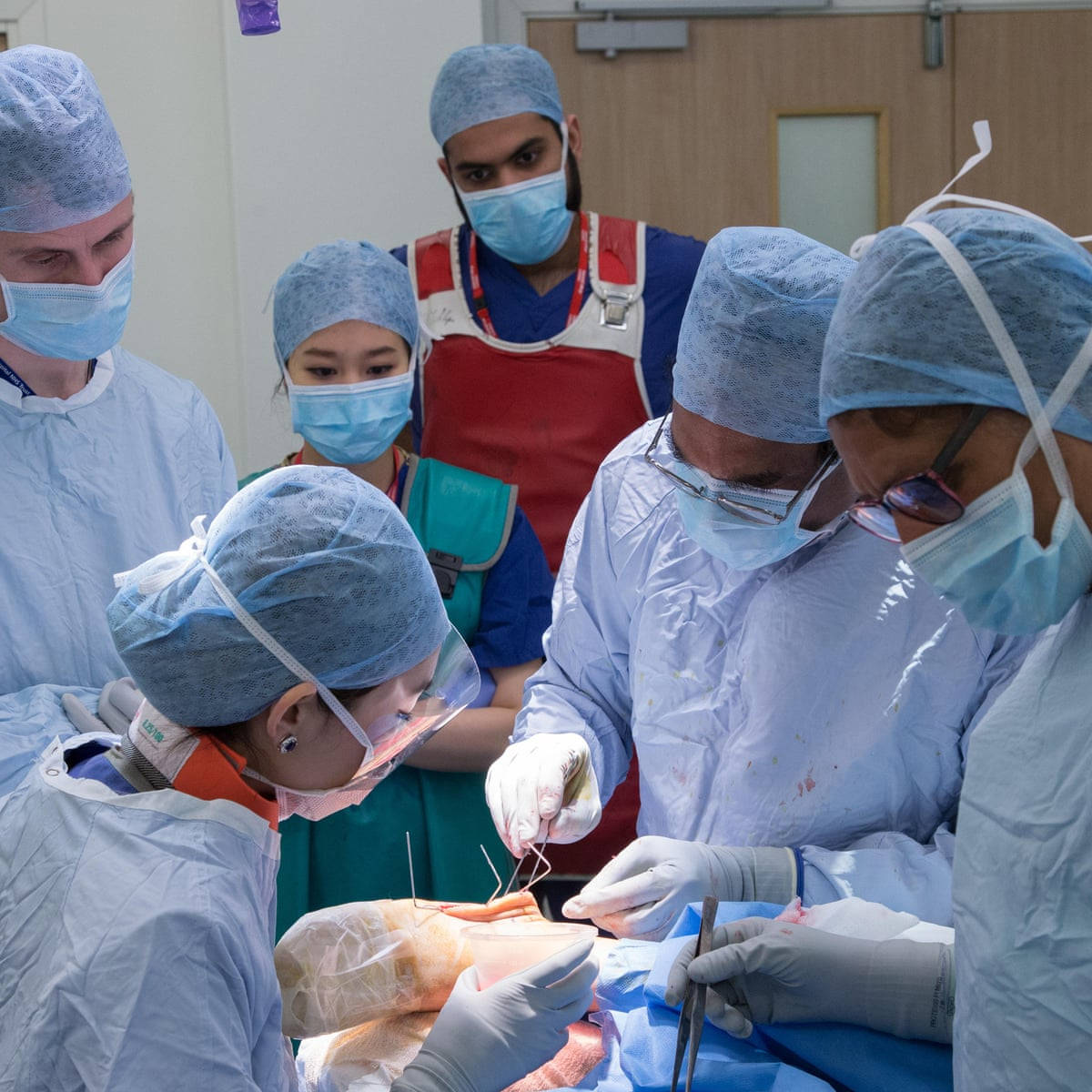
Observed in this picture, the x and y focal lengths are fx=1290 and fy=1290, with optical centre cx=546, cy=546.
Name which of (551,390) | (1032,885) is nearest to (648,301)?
(551,390)

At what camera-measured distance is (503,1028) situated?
145 centimetres

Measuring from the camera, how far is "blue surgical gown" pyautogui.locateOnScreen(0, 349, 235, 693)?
1.94 m

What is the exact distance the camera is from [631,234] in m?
2.89

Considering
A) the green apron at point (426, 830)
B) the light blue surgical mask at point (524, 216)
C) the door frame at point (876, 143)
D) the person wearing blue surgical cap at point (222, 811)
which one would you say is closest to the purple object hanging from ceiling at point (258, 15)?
the light blue surgical mask at point (524, 216)

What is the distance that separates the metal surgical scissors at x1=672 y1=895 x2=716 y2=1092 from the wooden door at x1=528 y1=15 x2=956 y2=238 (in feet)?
9.05

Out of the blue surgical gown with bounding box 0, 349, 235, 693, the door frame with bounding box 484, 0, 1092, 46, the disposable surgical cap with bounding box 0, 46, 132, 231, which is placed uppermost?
the door frame with bounding box 484, 0, 1092, 46

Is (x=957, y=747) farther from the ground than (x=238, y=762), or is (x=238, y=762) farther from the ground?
(x=238, y=762)

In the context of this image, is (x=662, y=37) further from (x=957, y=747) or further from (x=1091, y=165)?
(x=957, y=747)

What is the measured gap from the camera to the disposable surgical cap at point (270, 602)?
54.4 inches

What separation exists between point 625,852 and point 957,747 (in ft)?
1.51

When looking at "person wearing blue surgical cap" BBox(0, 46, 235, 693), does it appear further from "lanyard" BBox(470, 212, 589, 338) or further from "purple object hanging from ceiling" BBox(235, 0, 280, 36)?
"purple object hanging from ceiling" BBox(235, 0, 280, 36)

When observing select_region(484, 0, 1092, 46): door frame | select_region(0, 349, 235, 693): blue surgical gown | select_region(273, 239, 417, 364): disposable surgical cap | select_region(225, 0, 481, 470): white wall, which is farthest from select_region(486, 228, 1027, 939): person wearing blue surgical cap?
select_region(484, 0, 1092, 46): door frame

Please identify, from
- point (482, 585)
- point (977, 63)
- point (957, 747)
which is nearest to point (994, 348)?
point (957, 747)

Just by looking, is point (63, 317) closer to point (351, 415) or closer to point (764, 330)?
point (351, 415)
